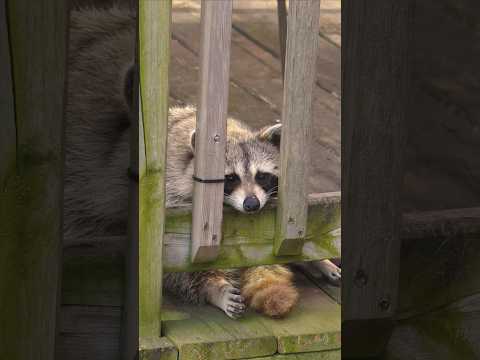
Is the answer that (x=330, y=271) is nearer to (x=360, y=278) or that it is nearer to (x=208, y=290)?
(x=360, y=278)

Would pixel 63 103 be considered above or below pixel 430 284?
above

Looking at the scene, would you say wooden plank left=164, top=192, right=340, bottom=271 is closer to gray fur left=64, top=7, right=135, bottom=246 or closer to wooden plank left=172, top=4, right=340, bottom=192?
gray fur left=64, top=7, right=135, bottom=246

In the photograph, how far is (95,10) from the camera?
15.7 feet

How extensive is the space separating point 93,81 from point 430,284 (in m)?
1.80

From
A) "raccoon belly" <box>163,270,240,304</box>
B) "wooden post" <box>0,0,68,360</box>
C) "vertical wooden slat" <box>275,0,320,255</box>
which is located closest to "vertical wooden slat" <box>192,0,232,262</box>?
"vertical wooden slat" <box>275,0,320,255</box>

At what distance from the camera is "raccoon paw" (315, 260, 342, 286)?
10.6 feet

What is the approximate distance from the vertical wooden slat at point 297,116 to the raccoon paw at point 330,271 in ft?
1.41

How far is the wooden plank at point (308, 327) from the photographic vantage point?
289 cm

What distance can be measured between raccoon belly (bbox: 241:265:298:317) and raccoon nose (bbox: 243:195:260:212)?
0.22 meters

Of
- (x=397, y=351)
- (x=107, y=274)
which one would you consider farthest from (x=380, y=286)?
(x=107, y=274)

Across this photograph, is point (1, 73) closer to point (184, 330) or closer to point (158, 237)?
point (158, 237)

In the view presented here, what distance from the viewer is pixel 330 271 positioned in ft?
10.7

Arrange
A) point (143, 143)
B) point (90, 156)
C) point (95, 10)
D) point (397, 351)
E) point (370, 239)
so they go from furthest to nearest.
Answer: point (95, 10), point (90, 156), point (397, 351), point (370, 239), point (143, 143)

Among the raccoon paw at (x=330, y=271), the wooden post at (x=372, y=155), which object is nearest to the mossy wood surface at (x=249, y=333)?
the raccoon paw at (x=330, y=271)
